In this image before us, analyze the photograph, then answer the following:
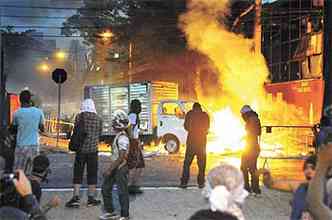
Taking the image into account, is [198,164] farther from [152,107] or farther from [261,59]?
[261,59]

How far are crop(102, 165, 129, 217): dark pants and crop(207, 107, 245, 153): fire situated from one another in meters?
10.4

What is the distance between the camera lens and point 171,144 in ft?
→ 60.5

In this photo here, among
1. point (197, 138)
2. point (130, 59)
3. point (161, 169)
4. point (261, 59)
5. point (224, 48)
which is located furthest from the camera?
point (130, 59)

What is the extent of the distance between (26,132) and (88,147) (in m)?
0.81

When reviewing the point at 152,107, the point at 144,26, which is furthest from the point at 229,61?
the point at 152,107

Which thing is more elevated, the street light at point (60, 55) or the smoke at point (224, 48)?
the street light at point (60, 55)

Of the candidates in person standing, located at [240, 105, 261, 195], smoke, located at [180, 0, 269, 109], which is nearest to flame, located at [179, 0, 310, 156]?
smoke, located at [180, 0, 269, 109]

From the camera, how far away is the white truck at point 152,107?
60.7ft

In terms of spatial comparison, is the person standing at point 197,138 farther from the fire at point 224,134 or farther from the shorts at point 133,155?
the fire at point 224,134

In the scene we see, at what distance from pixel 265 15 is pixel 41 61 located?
33286 millimetres

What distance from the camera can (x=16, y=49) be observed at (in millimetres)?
51875

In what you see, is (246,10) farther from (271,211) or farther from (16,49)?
(16,49)

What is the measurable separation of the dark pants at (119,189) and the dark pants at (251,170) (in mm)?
2341

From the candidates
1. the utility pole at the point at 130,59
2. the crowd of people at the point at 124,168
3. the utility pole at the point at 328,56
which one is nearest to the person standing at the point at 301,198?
the crowd of people at the point at 124,168
